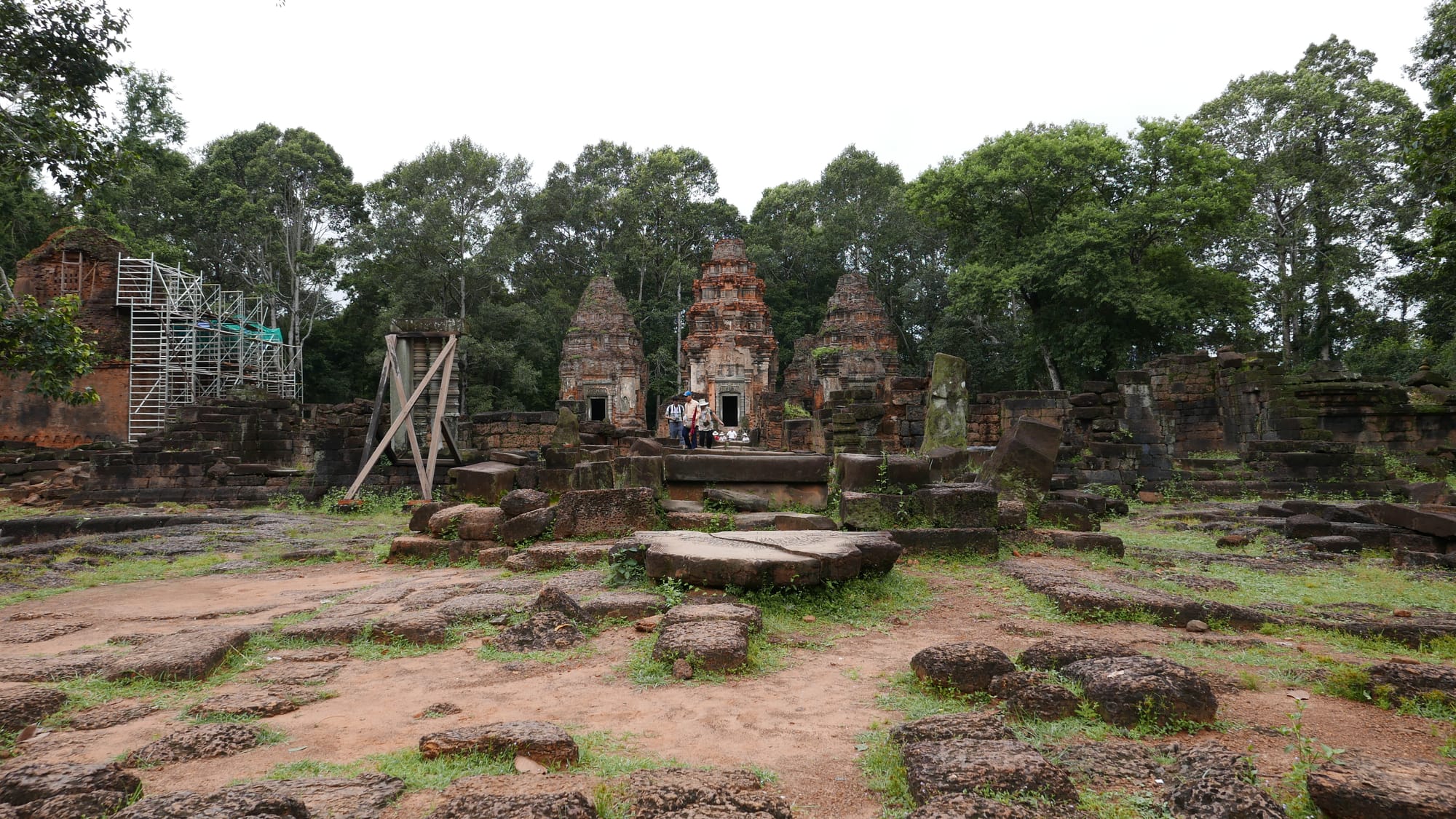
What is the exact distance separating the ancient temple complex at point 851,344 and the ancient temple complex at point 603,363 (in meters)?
6.50

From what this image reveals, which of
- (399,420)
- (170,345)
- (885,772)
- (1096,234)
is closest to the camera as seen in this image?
(885,772)

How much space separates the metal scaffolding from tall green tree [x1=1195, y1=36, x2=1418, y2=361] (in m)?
34.0

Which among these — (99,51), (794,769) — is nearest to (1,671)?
(794,769)

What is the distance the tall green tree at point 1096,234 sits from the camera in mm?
23688

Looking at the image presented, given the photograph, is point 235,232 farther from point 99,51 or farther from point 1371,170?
point 1371,170

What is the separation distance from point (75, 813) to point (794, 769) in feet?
6.92

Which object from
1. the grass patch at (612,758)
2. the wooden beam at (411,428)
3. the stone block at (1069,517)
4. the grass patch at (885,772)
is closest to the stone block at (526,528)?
the wooden beam at (411,428)

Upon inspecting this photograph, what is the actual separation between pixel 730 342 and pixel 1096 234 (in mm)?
13568

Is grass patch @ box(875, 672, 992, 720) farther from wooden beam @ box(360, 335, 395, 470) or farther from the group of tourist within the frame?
the group of tourist

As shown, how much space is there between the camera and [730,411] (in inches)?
1182

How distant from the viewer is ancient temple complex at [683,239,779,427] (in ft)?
96.8

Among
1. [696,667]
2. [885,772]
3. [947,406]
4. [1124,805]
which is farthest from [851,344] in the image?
[1124,805]

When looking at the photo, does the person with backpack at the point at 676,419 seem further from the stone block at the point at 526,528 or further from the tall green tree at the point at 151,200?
the tall green tree at the point at 151,200

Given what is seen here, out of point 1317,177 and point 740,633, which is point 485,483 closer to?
point 740,633
